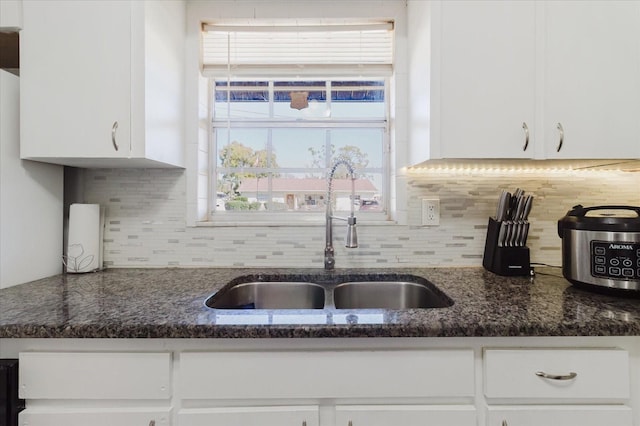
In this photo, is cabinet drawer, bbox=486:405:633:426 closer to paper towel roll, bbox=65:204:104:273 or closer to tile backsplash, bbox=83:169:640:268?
tile backsplash, bbox=83:169:640:268

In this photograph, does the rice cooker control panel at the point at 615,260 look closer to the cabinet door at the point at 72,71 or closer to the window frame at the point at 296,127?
the window frame at the point at 296,127

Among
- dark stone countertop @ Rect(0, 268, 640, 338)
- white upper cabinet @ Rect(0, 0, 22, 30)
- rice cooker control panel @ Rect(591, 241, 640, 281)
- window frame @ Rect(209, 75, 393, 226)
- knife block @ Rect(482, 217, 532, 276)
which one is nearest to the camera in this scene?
dark stone countertop @ Rect(0, 268, 640, 338)

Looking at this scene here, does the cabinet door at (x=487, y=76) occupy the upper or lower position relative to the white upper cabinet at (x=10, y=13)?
lower

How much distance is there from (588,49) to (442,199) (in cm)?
77

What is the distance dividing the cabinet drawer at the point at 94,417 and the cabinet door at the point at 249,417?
61mm

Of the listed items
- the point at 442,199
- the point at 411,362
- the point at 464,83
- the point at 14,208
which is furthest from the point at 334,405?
the point at 14,208

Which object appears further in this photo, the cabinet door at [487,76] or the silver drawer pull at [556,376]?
the cabinet door at [487,76]

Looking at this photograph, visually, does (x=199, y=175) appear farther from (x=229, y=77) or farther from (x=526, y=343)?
(x=526, y=343)

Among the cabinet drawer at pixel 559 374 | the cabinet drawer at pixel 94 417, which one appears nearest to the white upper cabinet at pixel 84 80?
the cabinet drawer at pixel 94 417

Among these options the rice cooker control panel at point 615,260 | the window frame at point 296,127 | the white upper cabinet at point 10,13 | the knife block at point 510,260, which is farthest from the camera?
the window frame at point 296,127

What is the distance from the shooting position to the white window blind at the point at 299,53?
1601 millimetres

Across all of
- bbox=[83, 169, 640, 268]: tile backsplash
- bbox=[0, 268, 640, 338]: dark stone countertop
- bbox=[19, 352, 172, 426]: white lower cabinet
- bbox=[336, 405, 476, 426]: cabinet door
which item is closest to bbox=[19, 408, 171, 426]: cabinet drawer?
bbox=[19, 352, 172, 426]: white lower cabinet

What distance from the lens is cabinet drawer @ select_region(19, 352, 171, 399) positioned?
821 millimetres

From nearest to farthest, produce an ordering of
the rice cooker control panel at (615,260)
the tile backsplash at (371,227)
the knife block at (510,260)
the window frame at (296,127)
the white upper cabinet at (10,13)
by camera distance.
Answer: the rice cooker control panel at (615,260) → the white upper cabinet at (10,13) → the knife block at (510,260) → the tile backsplash at (371,227) → the window frame at (296,127)
